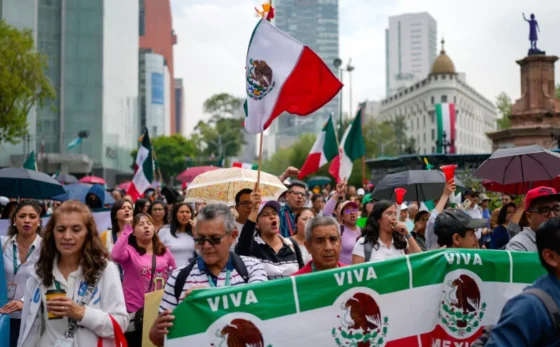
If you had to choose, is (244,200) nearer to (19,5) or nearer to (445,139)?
(445,139)

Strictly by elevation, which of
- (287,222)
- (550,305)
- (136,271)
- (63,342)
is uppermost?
(287,222)

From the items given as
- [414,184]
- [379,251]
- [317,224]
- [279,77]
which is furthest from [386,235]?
[414,184]

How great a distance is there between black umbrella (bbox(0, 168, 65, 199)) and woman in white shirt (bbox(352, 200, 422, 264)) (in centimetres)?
546

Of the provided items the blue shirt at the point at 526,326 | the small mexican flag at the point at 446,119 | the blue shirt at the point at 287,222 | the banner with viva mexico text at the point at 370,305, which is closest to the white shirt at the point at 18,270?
the banner with viva mexico text at the point at 370,305

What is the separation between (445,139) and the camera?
3200 cm

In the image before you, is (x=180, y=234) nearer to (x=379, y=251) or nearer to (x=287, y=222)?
(x=287, y=222)

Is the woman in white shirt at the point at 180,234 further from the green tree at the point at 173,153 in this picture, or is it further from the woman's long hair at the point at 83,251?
the green tree at the point at 173,153

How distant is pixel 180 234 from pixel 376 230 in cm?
251

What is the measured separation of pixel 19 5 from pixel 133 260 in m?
56.3

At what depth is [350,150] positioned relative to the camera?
624 inches

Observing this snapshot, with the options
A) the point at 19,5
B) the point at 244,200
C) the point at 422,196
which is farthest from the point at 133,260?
the point at 19,5

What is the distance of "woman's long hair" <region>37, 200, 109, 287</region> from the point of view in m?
3.99

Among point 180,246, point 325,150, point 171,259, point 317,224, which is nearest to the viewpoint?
point 317,224

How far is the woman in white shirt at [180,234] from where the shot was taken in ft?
25.4
